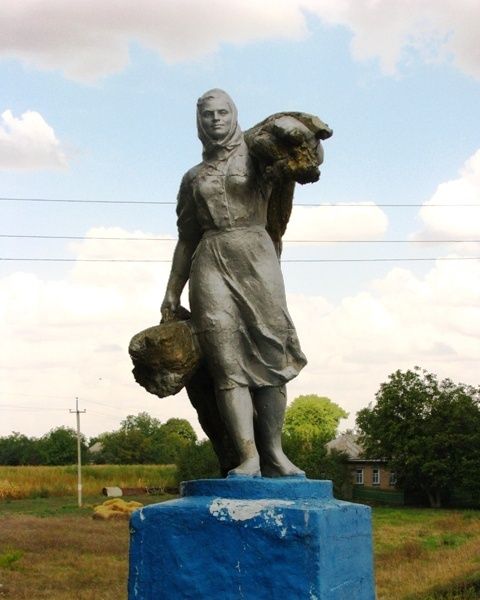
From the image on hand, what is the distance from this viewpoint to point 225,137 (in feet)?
18.1

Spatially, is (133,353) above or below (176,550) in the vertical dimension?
above

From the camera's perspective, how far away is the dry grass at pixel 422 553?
1509cm

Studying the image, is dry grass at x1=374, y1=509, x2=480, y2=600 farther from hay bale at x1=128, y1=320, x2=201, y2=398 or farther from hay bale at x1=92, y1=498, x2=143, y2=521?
hay bale at x1=128, y1=320, x2=201, y2=398

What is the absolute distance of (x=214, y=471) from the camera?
37250 mm

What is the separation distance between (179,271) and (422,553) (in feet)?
56.4

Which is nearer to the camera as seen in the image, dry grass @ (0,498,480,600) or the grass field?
the grass field

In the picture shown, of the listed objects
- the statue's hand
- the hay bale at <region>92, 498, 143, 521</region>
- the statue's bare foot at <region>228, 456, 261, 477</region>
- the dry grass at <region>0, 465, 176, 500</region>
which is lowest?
the hay bale at <region>92, 498, 143, 521</region>

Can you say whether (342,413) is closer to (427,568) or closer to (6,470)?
(6,470)

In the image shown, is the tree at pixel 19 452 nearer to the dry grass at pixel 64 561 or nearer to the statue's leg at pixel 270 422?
the dry grass at pixel 64 561

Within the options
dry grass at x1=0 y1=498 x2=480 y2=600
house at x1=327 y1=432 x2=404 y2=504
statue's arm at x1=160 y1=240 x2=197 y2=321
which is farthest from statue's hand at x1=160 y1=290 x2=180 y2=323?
house at x1=327 y1=432 x2=404 y2=504

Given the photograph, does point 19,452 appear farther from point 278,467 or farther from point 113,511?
point 278,467

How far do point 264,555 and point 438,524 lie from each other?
2958cm

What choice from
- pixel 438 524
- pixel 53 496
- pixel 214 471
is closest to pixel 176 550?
pixel 438 524

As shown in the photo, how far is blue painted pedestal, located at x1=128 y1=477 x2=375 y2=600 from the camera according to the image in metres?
4.66
